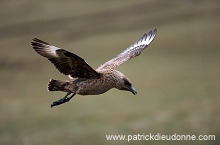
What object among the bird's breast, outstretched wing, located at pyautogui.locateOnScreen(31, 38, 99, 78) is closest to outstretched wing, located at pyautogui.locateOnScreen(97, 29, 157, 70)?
the bird's breast

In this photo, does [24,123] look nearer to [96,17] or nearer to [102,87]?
[102,87]

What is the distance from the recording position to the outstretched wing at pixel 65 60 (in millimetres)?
7004

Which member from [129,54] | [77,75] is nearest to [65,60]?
[77,75]

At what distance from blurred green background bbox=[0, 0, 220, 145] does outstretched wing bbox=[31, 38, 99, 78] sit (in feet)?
25.1

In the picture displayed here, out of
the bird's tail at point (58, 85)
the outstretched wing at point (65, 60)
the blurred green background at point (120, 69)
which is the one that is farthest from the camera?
the blurred green background at point (120, 69)

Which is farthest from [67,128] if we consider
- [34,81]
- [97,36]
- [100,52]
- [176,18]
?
[176,18]

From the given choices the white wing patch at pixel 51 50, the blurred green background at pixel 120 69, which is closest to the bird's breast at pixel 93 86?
the white wing patch at pixel 51 50

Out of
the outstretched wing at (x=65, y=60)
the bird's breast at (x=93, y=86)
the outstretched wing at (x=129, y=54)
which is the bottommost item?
the bird's breast at (x=93, y=86)

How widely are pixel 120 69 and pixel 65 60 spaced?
1657 centimetres

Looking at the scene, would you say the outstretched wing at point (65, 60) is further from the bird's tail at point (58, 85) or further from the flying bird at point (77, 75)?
the bird's tail at point (58, 85)

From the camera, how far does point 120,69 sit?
23734 mm

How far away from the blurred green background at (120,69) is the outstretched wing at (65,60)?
7.65 m

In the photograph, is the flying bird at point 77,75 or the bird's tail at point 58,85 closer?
the flying bird at point 77,75

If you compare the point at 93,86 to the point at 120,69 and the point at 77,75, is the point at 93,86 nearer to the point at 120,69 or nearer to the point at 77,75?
the point at 77,75
